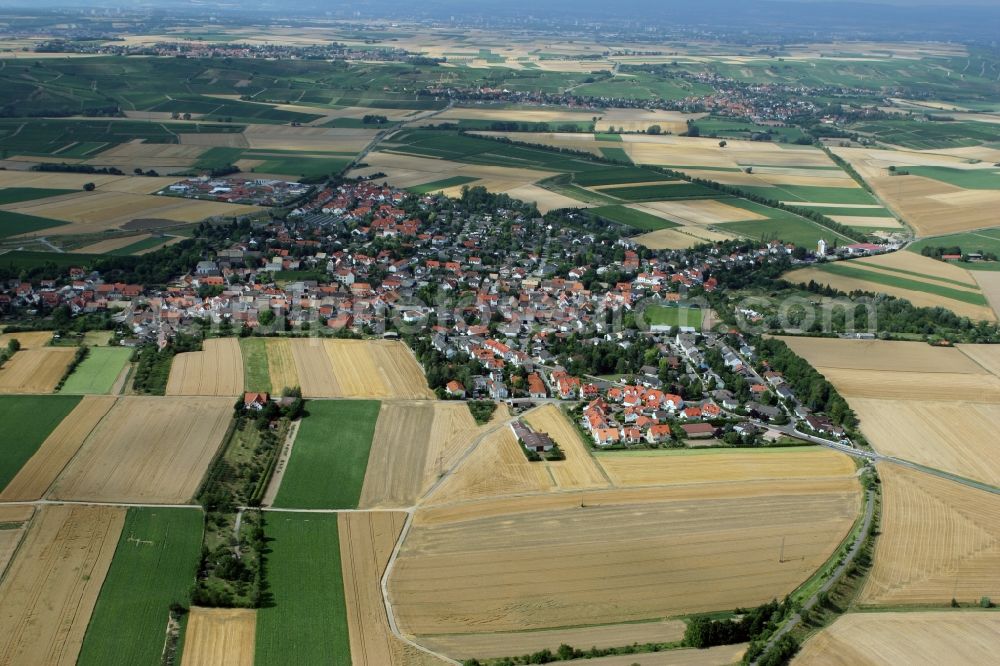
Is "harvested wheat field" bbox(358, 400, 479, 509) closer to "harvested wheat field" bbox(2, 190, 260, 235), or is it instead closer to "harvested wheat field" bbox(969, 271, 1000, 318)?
"harvested wheat field" bbox(969, 271, 1000, 318)

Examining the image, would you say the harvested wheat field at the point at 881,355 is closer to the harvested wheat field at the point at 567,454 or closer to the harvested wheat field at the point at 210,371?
the harvested wheat field at the point at 567,454

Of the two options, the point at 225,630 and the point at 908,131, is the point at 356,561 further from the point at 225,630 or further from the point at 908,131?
the point at 908,131

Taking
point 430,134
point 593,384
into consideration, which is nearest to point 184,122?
point 430,134

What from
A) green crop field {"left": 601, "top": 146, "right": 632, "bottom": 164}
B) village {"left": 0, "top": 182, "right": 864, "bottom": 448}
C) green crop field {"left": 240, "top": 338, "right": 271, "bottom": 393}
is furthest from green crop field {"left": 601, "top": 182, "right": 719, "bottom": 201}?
green crop field {"left": 240, "top": 338, "right": 271, "bottom": 393}

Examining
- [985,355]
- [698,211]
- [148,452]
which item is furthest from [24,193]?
[985,355]

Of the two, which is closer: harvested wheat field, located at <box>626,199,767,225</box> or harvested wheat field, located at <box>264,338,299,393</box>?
harvested wheat field, located at <box>264,338,299,393</box>

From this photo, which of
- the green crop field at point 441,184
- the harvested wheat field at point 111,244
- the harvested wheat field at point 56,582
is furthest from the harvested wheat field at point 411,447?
the green crop field at point 441,184
